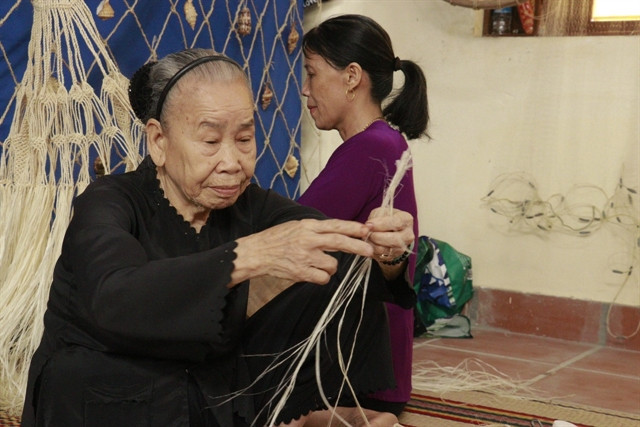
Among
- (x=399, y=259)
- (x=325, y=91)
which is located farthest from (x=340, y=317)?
(x=325, y=91)

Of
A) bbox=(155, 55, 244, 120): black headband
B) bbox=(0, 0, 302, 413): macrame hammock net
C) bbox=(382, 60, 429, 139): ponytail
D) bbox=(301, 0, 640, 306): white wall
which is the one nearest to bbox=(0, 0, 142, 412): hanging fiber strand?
bbox=(0, 0, 302, 413): macrame hammock net

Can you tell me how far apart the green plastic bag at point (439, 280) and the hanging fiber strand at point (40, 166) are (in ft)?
4.79

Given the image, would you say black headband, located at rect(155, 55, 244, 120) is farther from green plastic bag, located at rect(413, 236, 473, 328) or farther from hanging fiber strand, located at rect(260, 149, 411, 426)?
green plastic bag, located at rect(413, 236, 473, 328)

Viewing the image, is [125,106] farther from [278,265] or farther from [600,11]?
[600,11]

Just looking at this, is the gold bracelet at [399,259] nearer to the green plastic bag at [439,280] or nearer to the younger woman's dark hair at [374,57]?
the younger woman's dark hair at [374,57]

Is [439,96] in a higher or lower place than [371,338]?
higher

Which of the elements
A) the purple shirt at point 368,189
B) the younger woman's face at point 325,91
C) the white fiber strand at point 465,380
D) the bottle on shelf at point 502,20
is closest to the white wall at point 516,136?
the bottle on shelf at point 502,20

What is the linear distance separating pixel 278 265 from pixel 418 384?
141 centimetres

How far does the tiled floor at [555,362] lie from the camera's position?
2.53 meters

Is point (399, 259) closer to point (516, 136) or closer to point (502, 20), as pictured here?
point (516, 136)

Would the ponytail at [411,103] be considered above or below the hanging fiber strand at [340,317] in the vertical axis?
above

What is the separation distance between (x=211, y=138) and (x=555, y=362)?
180 centimetres

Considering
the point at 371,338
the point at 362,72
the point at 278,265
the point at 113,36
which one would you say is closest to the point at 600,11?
the point at 362,72

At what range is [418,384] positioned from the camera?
2580 millimetres
